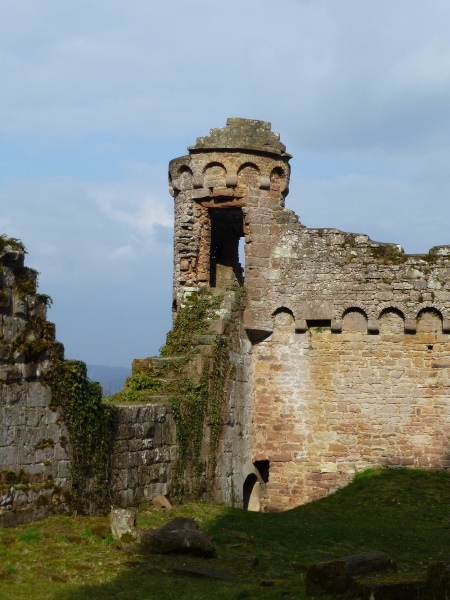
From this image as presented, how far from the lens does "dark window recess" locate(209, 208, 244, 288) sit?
74.3ft

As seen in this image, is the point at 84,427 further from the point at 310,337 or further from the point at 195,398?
the point at 310,337

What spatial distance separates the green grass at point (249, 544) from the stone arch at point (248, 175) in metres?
5.91

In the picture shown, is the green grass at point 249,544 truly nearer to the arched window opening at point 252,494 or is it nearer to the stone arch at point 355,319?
the arched window opening at point 252,494

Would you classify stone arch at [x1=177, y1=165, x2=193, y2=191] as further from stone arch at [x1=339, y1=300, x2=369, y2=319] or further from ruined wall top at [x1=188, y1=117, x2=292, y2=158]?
stone arch at [x1=339, y1=300, x2=369, y2=319]

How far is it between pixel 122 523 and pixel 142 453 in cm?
335

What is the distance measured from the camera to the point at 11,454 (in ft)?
42.9

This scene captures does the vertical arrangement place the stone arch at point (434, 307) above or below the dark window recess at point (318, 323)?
above

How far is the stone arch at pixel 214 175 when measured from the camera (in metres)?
20.7

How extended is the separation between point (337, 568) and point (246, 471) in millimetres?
9942

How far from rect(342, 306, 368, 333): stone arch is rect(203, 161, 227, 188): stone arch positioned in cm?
341

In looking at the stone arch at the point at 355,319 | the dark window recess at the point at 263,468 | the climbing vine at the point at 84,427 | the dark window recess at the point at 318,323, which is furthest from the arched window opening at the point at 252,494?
the climbing vine at the point at 84,427

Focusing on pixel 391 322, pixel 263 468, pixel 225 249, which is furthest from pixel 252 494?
pixel 225 249

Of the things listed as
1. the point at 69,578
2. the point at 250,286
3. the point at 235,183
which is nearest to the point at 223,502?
the point at 250,286

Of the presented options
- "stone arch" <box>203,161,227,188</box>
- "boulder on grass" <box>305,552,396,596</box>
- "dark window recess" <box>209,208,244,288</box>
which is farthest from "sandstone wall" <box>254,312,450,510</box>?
"boulder on grass" <box>305,552,396,596</box>
